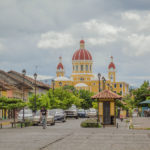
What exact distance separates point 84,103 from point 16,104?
10041cm

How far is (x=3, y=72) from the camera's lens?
101m

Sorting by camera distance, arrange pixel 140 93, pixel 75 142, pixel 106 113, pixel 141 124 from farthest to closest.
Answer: pixel 140 93, pixel 141 124, pixel 106 113, pixel 75 142

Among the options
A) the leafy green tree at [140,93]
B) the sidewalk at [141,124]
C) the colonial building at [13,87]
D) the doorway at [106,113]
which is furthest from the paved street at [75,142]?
the leafy green tree at [140,93]

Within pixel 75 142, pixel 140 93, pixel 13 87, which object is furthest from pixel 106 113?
pixel 13 87

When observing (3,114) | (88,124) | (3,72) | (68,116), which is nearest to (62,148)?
(88,124)

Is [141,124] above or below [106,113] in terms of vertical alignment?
below

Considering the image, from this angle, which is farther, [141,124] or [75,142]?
[141,124]

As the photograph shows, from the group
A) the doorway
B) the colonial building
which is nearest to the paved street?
the doorway

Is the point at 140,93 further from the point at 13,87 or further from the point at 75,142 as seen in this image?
the point at 75,142

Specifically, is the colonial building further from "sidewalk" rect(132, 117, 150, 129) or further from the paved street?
the paved street

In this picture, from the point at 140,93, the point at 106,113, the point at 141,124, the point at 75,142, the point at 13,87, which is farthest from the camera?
the point at 13,87

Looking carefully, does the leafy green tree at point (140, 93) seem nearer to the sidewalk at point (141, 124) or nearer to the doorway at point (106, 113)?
the sidewalk at point (141, 124)

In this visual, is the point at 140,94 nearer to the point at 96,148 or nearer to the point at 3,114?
the point at 3,114

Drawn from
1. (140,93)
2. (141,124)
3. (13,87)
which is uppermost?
(13,87)
